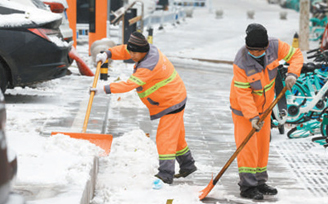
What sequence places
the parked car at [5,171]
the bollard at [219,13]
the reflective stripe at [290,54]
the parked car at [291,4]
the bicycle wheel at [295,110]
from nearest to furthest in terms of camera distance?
the parked car at [5,171]
the reflective stripe at [290,54]
the bicycle wheel at [295,110]
the bollard at [219,13]
the parked car at [291,4]

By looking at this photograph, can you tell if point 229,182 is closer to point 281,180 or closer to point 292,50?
point 281,180

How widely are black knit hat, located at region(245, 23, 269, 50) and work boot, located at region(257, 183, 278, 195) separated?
1324 millimetres

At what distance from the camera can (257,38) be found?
18.0 feet

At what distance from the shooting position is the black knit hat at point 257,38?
549 centimetres

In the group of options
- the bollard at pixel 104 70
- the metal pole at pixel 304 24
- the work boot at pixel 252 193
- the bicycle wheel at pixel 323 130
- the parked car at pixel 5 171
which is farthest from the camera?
the metal pole at pixel 304 24

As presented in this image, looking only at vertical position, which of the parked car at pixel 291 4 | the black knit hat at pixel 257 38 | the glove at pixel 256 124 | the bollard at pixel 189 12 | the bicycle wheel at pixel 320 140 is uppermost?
the black knit hat at pixel 257 38

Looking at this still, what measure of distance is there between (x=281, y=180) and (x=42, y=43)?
4.08m

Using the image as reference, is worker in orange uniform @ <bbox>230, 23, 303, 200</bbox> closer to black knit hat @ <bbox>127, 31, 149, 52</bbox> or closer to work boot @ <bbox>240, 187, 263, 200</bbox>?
work boot @ <bbox>240, 187, 263, 200</bbox>

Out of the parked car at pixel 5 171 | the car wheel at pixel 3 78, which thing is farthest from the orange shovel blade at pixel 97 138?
the parked car at pixel 5 171

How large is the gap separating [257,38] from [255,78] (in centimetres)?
37

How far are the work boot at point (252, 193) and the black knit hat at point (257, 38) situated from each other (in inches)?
50.6

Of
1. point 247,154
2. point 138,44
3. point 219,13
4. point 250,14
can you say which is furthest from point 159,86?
point 219,13

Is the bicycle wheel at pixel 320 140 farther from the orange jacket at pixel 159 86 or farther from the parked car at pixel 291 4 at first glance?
the parked car at pixel 291 4

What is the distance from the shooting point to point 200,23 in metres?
31.3
